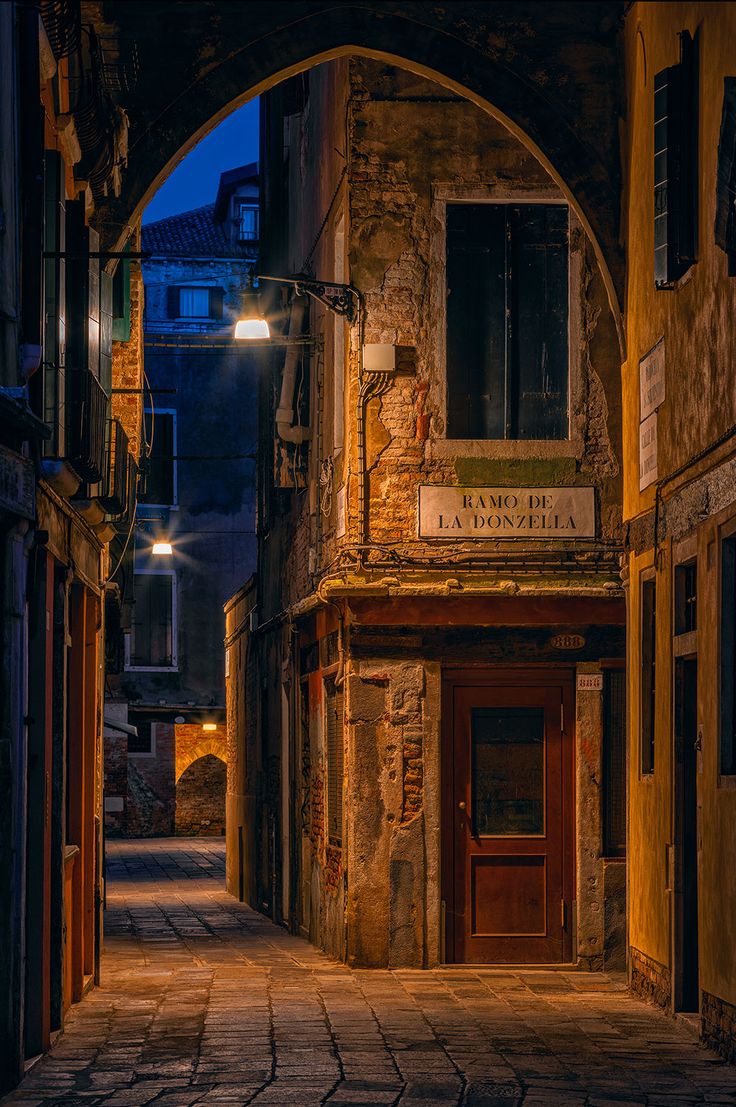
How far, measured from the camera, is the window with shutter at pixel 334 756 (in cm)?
1566

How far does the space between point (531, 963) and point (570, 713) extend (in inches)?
80.3

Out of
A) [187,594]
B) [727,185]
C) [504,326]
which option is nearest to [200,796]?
[187,594]

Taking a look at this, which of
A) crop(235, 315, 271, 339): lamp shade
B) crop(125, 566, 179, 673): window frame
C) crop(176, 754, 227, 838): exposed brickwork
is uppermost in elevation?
crop(235, 315, 271, 339): lamp shade

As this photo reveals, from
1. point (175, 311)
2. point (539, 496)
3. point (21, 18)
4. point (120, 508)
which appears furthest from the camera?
point (175, 311)

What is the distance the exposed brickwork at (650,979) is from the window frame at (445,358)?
428 centimetres

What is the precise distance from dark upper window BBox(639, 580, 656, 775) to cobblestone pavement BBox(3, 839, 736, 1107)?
165 centimetres

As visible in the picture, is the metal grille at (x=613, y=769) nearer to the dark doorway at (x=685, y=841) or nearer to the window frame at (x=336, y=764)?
the window frame at (x=336, y=764)

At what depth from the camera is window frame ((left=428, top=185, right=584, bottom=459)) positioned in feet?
49.6

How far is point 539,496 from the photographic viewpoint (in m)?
15.1

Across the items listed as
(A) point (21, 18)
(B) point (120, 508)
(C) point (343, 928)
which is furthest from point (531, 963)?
(A) point (21, 18)

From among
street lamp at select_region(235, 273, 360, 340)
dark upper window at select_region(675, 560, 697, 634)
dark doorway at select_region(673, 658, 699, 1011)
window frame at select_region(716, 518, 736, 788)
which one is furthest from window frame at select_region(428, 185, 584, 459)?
window frame at select_region(716, 518, 736, 788)

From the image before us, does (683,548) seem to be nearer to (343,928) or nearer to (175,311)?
(343,928)

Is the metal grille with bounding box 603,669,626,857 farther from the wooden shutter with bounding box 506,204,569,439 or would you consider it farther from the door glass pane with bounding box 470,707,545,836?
the wooden shutter with bounding box 506,204,569,439

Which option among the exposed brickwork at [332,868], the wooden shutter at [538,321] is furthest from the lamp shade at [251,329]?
the exposed brickwork at [332,868]
